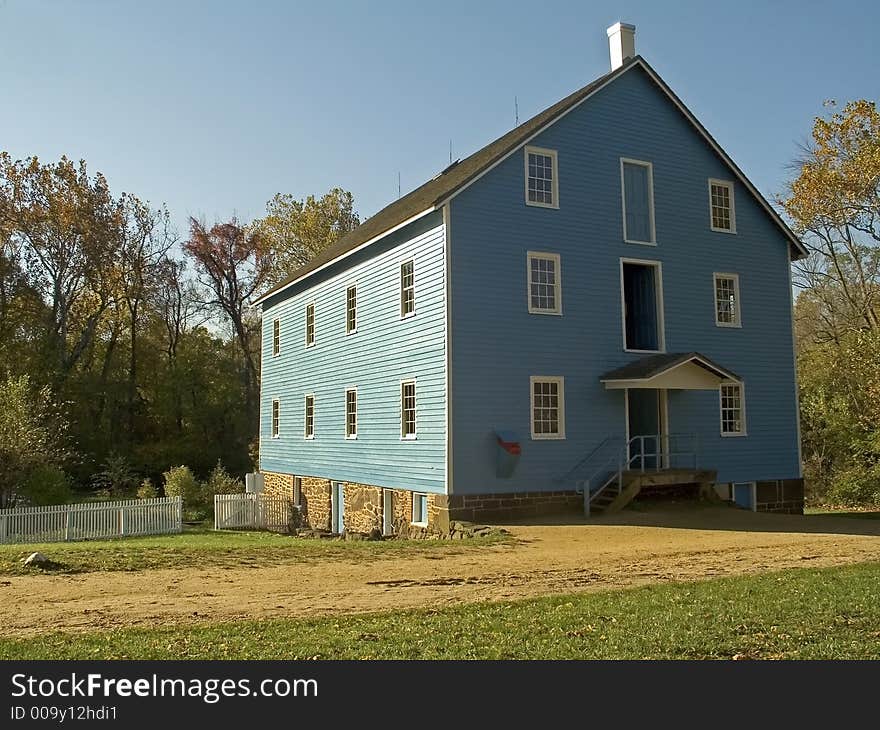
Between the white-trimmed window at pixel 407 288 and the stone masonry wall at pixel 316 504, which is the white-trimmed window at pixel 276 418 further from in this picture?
the white-trimmed window at pixel 407 288

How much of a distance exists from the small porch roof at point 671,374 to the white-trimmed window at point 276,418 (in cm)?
1377

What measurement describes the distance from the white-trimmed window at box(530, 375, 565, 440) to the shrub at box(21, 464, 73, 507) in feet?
56.5

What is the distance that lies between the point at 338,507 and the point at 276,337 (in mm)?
8637

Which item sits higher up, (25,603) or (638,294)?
(638,294)

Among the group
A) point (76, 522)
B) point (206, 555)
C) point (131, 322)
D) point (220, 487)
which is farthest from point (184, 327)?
point (206, 555)

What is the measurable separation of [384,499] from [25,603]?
13.0 meters

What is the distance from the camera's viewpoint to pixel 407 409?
69.3 feet

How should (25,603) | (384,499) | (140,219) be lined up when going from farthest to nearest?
(140,219) → (384,499) → (25,603)

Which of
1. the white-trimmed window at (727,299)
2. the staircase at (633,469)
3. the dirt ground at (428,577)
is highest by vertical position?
the white-trimmed window at (727,299)

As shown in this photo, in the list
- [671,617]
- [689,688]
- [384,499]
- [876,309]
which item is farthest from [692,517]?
[876,309]

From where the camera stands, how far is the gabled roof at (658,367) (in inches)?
797

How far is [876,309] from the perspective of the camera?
35.2m

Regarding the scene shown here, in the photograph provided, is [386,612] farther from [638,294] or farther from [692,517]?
[638,294]

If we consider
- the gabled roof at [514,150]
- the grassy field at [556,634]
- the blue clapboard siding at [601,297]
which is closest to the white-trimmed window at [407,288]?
the gabled roof at [514,150]
